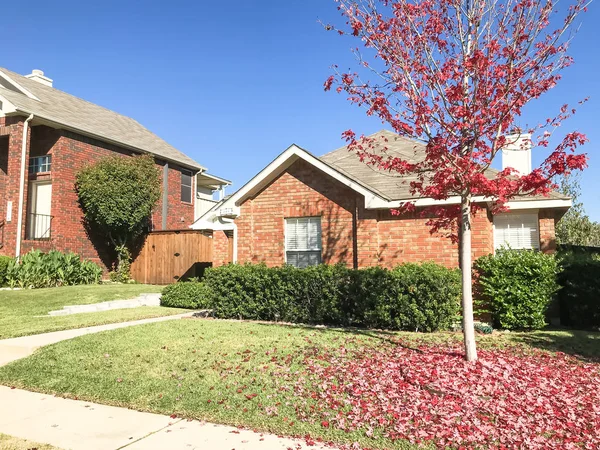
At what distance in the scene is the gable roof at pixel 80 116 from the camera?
1794cm

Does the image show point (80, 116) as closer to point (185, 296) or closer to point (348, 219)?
point (185, 296)

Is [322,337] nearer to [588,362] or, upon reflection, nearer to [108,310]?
[588,362]

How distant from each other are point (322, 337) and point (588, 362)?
4203 mm

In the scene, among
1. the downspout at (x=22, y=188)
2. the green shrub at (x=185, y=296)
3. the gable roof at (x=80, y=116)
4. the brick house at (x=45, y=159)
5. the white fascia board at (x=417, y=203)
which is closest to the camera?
the white fascia board at (x=417, y=203)

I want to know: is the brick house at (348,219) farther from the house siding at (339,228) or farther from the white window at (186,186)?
the white window at (186,186)

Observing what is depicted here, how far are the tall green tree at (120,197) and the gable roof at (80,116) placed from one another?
194 centimetres

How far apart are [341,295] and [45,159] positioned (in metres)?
15.1

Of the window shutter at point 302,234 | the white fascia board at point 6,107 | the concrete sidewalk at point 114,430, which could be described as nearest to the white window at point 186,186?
the white fascia board at point 6,107

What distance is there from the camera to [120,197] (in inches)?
726

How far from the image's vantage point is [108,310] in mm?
12719

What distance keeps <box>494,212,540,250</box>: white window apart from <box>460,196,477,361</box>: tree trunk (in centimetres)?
483

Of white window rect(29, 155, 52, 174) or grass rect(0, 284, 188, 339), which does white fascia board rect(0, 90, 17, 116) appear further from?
grass rect(0, 284, 188, 339)

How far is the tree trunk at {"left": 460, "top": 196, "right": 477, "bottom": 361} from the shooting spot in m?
6.26

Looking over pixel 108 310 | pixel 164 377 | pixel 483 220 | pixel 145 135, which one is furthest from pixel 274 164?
pixel 145 135
